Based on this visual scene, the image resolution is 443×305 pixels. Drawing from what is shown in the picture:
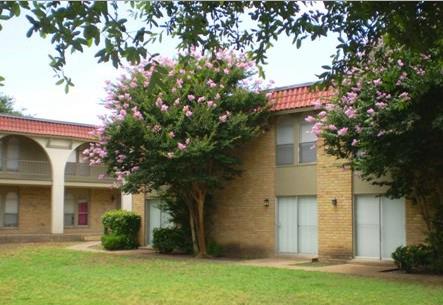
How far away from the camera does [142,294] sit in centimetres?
1203

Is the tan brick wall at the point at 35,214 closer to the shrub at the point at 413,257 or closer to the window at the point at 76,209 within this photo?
the window at the point at 76,209

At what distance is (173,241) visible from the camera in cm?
2323

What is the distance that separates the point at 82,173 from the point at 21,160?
3871mm

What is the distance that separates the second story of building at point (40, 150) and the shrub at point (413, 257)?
22.0 metres

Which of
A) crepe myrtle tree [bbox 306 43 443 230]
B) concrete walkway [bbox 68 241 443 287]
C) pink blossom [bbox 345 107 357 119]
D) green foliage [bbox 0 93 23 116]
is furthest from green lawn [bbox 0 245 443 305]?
green foliage [bbox 0 93 23 116]

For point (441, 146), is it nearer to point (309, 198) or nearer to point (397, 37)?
point (309, 198)

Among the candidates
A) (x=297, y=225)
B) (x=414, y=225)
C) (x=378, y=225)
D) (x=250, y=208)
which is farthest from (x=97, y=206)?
(x=414, y=225)

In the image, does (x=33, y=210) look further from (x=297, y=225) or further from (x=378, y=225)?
(x=378, y=225)

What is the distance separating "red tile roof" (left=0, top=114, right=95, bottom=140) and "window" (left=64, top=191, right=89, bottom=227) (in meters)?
4.75

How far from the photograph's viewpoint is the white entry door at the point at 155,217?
25.5 m

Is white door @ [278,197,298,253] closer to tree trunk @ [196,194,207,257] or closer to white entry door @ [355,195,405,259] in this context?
white entry door @ [355,195,405,259]

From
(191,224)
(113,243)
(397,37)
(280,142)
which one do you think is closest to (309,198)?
(280,142)

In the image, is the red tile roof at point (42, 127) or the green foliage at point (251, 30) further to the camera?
the red tile roof at point (42, 127)

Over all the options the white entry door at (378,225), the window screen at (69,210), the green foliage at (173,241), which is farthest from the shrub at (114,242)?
the window screen at (69,210)
